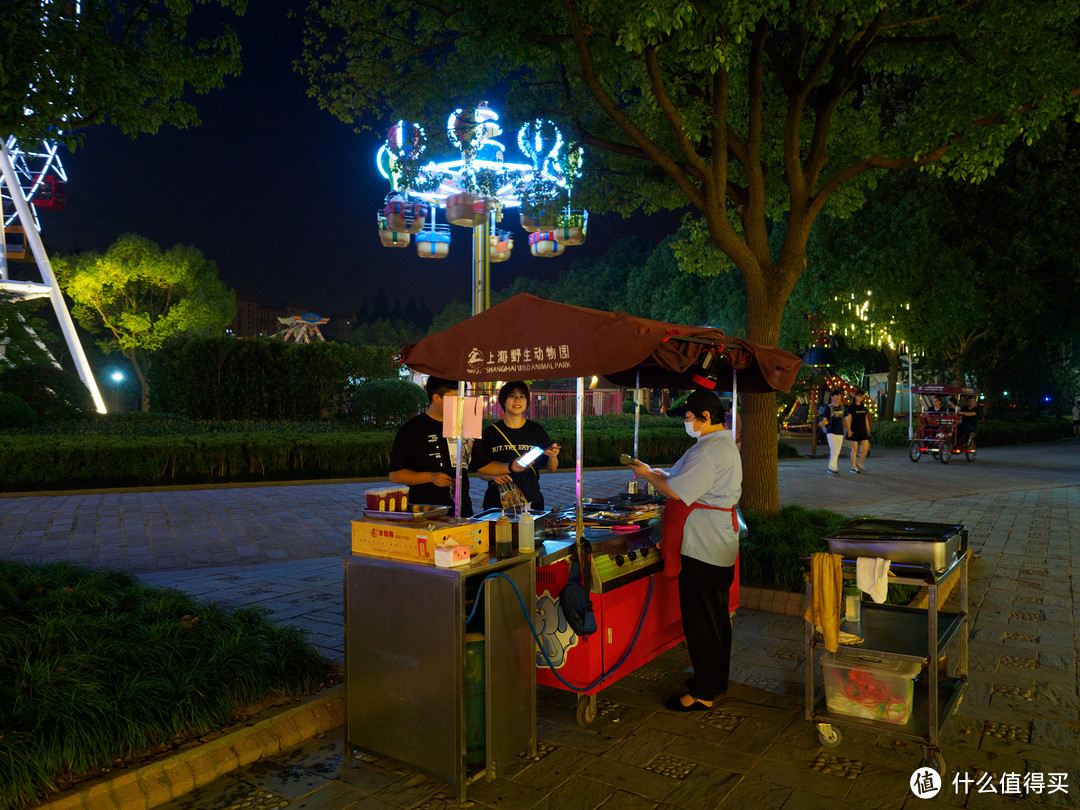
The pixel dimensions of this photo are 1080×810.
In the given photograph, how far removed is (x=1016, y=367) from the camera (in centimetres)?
3469

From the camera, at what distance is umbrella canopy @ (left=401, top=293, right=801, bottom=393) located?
407cm

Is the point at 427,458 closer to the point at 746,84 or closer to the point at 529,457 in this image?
the point at 529,457

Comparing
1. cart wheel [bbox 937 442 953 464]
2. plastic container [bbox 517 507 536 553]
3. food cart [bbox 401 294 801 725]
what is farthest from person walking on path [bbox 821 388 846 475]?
plastic container [bbox 517 507 536 553]

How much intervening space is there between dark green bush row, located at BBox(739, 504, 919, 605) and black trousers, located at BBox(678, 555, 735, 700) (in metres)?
2.15

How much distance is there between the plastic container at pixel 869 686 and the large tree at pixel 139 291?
40121mm

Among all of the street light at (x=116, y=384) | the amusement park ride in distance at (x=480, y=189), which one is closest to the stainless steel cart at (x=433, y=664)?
the amusement park ride in distance at (x=480, y=189)

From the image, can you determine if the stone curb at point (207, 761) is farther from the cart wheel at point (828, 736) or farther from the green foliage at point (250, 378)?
the green foliage at point (250, 378)

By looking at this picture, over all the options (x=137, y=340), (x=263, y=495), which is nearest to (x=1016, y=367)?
(x=263, y=495)

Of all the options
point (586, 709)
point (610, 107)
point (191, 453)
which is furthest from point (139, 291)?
point (586, 709)

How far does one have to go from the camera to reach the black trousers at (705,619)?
14.7ft

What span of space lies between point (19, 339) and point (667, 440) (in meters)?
15.8

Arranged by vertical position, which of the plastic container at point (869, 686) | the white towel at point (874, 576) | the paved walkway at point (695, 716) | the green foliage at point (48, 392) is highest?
the green foliage at point (48, 392)

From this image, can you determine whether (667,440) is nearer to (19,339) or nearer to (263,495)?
(263,495)

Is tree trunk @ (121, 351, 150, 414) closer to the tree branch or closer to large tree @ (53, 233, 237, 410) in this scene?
large tree @ (53, 233, 237, 410)
